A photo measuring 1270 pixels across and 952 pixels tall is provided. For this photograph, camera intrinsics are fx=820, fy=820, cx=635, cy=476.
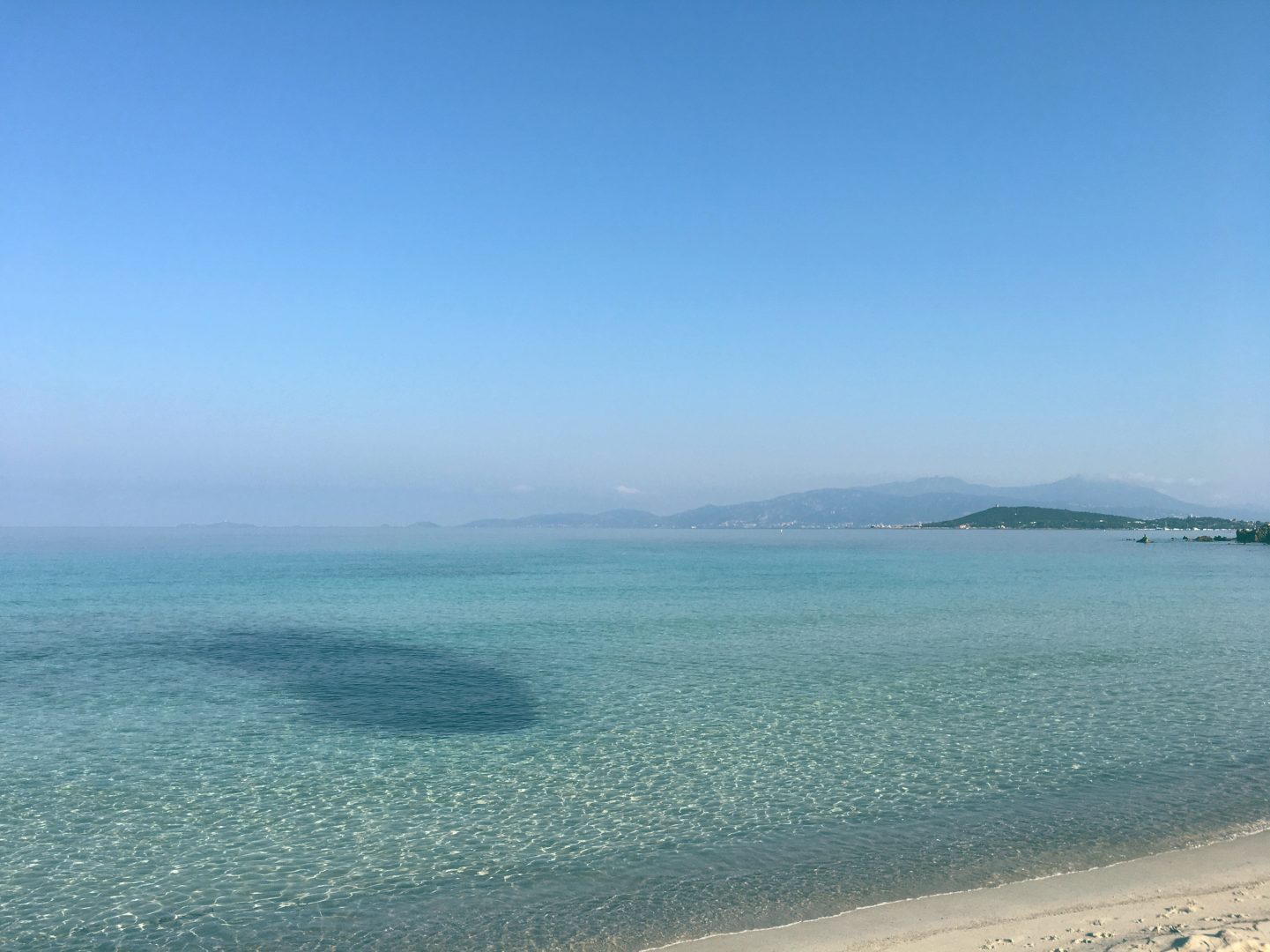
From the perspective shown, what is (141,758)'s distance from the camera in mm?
22688

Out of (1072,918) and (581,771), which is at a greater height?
(1072,918)

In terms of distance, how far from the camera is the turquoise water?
47.5 ft

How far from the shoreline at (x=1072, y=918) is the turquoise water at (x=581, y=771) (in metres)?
0.64

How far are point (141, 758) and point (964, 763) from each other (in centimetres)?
2242

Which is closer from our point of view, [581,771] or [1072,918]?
[1072,918]

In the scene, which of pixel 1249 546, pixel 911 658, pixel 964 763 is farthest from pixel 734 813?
pixel 1249 546

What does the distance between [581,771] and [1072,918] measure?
11987 mm

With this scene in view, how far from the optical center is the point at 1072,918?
12.9 m

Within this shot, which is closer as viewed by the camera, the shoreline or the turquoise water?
the shoreline

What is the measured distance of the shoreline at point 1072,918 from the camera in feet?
39.3

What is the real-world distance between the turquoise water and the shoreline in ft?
2.11

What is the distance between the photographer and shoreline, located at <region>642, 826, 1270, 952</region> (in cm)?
1197

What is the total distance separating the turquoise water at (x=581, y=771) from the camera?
47.5 ft

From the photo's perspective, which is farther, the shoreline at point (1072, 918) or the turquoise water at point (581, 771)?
the turquoise water at point (581, 771)
